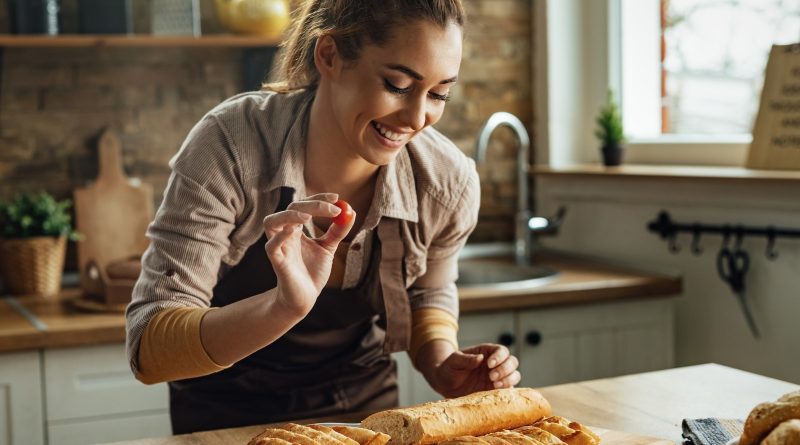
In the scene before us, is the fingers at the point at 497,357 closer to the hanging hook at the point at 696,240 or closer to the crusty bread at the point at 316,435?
the crusty bread at the point at 316,435

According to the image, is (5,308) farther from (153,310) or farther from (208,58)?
(153,310)

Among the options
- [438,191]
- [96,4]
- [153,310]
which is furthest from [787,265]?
[96,4]

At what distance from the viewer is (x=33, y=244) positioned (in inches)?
108

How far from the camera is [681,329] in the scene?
2.98 meters

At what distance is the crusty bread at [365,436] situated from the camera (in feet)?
4.19

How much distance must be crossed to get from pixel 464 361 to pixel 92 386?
110 cm

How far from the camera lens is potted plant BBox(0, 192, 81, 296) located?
2.76m

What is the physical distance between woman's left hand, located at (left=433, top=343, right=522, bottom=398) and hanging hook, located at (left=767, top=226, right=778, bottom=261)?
46.4 inches

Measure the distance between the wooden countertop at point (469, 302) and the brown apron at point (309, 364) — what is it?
53 cm

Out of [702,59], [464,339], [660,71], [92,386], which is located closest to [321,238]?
[92,386]

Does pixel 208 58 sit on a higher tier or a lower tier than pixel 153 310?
higher

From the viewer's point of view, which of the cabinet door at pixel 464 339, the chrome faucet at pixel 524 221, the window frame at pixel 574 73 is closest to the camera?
the cabinet door at pixel 464 339

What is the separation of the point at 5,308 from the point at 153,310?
1.21 metres

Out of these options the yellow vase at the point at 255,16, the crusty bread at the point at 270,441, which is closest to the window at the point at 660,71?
the yellow vase at the point at 255,16
